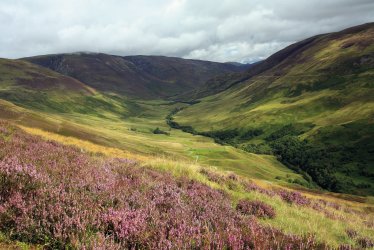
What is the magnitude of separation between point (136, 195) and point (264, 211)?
172 inches

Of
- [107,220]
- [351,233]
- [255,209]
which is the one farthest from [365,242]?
[107,220]

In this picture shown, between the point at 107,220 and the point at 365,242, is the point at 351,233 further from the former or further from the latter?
the point at 107,220

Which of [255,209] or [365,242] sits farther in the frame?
[255,209]

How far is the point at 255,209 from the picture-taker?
971 centimetres

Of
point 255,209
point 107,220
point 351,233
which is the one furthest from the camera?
point 255,209

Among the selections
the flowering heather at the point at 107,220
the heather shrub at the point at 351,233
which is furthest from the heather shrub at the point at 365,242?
the flowering heather at the point at 107,220

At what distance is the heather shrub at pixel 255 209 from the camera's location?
950 cm

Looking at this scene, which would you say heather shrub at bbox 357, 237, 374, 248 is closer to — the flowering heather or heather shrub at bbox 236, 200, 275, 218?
heather shrub at bbox 236, 200, 275, 218

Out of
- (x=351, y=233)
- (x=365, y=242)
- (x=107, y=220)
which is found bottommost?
(x=351, y=233)

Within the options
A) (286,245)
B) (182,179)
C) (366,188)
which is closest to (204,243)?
(286,245)

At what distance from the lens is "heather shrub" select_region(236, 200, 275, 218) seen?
9.50 metres

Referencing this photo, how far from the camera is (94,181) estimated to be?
25.7 ft

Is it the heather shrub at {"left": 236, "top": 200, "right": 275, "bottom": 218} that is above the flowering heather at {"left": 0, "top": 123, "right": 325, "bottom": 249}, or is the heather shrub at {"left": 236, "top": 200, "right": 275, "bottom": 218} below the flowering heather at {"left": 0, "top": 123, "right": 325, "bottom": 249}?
below

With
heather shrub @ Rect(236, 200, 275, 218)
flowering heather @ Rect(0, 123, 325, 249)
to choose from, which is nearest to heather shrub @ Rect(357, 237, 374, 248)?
heather shrub @ Rect(236, 200, 275, 218)
